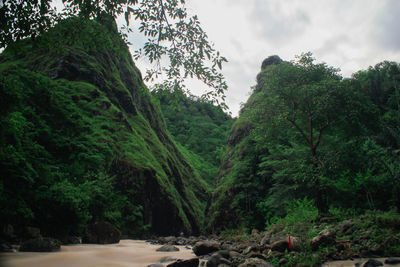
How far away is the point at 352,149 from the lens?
36.6 ft

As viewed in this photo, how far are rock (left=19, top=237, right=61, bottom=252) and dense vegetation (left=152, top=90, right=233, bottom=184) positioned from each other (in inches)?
1332

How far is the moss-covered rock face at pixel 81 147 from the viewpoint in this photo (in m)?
6.62

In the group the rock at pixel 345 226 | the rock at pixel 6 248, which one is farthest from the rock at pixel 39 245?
the rock at pixel 345 226

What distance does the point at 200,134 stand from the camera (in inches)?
2058

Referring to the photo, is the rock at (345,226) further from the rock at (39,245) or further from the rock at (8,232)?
the rock at (8,232)

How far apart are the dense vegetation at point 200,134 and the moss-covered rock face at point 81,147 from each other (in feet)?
25.0

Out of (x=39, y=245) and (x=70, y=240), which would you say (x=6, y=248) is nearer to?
(x=39, y=245)

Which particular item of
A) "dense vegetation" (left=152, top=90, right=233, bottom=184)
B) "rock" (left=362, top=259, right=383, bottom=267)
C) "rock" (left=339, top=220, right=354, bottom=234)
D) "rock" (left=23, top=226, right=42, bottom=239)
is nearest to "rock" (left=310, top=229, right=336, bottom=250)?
"rock" (left=339, top=220, right=354, bottom=234)

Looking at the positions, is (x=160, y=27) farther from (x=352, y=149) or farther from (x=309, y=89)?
(x=352, y=149)

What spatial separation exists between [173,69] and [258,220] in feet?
50.3

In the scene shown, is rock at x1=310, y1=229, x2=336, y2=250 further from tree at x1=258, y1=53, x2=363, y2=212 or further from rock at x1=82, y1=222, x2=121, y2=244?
rock at x1=82, y1=222, x2=121, y2=244

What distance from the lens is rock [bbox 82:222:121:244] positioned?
10.1 meters

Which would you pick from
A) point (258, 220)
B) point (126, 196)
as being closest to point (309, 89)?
point (258, 220)

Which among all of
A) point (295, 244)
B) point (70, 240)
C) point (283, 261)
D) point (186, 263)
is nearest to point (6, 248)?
point (70, 240)
